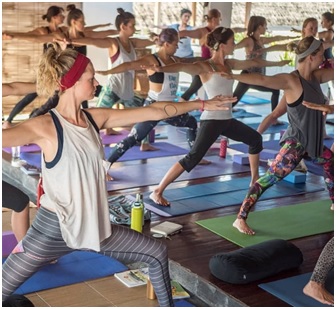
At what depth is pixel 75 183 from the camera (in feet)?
8.08

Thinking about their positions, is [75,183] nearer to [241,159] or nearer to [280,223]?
[280,223]

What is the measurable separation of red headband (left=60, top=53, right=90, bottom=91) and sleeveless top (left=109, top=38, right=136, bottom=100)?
338 centimetres

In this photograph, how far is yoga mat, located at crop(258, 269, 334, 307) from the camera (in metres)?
3.12

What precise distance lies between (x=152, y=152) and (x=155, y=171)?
69 cm

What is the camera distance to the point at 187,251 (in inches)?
148

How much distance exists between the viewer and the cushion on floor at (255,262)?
3289 mm

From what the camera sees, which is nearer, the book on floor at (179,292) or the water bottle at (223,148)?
the book on floor at (179,292)

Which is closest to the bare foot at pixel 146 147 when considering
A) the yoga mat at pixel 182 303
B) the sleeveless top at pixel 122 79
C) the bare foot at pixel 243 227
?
the sleeveless top at pixel 122 79

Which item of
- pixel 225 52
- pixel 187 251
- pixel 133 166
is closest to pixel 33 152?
pixel 133 166

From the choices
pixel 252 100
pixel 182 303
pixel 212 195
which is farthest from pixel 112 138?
pixel 182 303

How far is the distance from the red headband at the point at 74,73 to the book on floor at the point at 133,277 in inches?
53.8

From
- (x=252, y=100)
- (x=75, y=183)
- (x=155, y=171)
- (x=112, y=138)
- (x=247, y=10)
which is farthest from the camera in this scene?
(x=252, y=100)

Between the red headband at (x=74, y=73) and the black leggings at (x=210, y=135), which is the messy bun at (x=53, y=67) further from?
the black leggings at (x=210, y=135)

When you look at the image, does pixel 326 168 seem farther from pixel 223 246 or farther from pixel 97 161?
pixel 97 161
